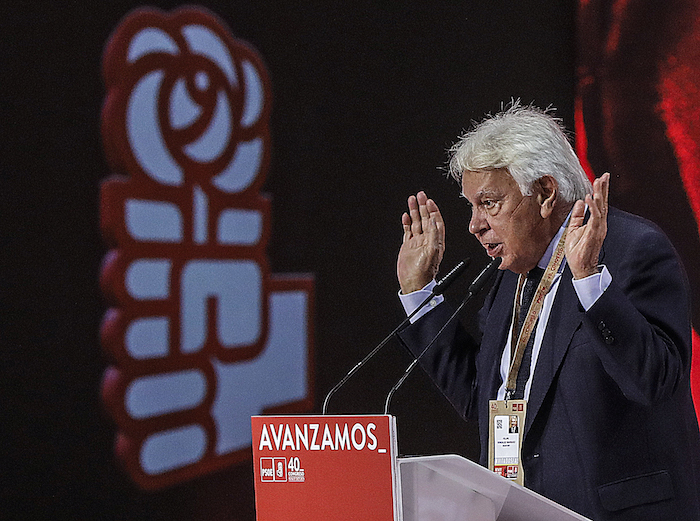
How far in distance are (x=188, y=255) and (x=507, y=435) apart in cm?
119

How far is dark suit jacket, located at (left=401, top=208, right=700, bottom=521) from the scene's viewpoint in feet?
5.34

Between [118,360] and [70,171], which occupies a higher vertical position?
[70,171]

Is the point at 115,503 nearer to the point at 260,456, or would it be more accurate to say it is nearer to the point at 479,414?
the point at 479,414

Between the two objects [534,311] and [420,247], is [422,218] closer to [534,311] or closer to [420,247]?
[420,247]

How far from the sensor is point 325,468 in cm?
128

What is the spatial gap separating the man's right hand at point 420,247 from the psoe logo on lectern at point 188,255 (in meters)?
0.75

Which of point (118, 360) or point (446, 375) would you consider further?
point (118, 360)

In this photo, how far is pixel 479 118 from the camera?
390 cm

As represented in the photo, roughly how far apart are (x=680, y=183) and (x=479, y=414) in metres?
2.35

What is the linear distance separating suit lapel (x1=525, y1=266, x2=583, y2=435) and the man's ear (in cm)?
17

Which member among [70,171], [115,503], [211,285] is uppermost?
[70,171]

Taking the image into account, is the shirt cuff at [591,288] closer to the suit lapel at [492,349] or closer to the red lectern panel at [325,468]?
the suit lapel at [492,349]

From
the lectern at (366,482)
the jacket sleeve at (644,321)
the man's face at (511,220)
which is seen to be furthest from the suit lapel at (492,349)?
the lectern at (366,482)

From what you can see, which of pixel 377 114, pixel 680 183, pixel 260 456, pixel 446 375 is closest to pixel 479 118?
pixel 377 114
